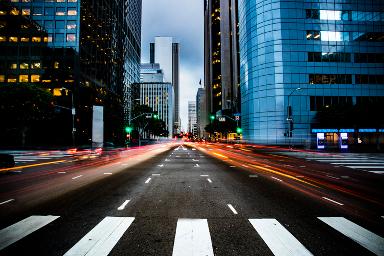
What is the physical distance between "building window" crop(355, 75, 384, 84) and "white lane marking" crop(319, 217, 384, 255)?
6102 centimetres

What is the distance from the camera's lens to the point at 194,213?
6.79 meters

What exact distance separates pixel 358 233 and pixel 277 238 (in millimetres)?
1869

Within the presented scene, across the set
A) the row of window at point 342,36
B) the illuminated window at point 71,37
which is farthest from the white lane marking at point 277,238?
the illuminated window at point 71,37

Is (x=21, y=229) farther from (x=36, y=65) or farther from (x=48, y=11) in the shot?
(x=48, y=11)

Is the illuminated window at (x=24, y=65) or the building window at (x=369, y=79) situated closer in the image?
the building window at (x=369, y=79)

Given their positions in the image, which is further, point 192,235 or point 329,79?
point 329,79

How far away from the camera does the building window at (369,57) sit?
55.8m

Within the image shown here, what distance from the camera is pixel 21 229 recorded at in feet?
17.9

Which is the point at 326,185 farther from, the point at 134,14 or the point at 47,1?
the point at 134,14

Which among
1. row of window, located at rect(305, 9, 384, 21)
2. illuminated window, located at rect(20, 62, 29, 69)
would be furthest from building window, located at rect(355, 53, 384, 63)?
illuminated window, located at rect(20, 62, 29, 69)

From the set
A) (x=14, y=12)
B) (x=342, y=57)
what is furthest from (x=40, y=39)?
(x=342, y=57)

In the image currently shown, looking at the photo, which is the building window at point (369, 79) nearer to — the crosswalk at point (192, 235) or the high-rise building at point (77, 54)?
the high-rise building at point (77, 54)

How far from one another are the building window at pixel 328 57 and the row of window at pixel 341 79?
11.3 feet

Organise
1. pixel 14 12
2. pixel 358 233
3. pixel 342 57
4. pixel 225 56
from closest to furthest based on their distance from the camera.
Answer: pixel 358 233
pixel 342 57
pixel 14 12
pixel 225 56
